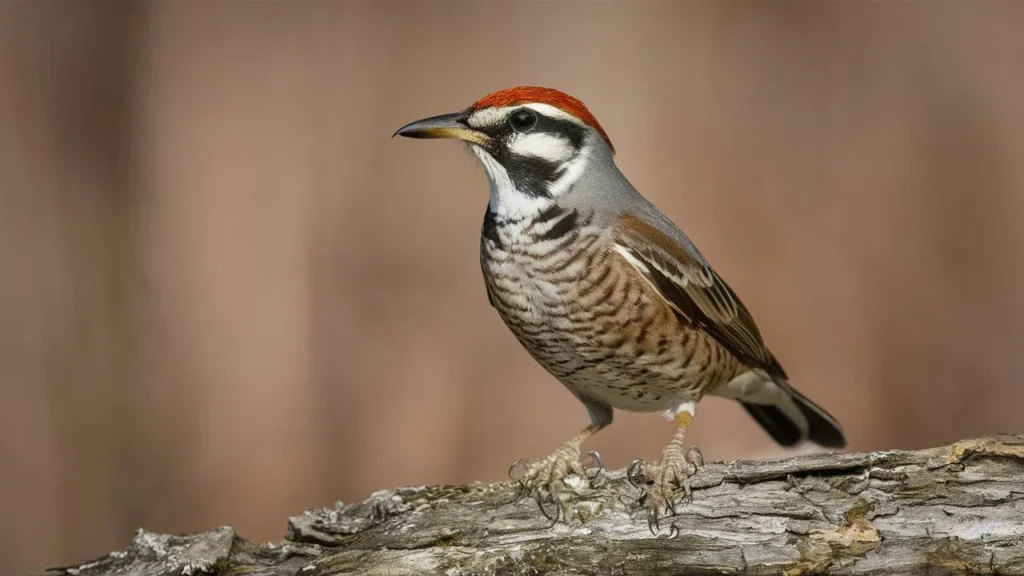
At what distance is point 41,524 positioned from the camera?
769 centimetres

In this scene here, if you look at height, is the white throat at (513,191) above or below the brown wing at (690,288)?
above

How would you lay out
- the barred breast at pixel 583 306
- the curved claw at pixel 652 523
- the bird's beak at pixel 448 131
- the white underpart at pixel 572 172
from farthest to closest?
the white underpart at pixel 572 172 → the bird's beak at pixel 448 131 → the barred breast at pixel 583 306 → the curved claw at pixel 652 523

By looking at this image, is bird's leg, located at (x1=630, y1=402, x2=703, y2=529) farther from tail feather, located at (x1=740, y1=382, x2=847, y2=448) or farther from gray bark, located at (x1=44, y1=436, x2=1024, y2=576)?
tail feather, located at (x1=740, y1=382, x2=847, y2=448)

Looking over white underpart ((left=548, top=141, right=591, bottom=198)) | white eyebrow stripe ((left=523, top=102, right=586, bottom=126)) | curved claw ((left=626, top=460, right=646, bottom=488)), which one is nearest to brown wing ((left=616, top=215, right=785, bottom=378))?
white underpart ((left=548, top=141, right=591, bottom=198))

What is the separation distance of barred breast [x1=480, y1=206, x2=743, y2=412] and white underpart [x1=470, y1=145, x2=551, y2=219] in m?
0.05

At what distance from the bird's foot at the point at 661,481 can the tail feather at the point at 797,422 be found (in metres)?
1.57

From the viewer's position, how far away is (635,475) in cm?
438

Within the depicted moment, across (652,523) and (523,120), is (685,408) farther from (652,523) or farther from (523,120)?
(523,120)

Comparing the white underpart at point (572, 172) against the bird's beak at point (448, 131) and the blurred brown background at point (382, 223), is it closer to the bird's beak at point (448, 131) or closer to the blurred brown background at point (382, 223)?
the bird's beak at point (448, 131)

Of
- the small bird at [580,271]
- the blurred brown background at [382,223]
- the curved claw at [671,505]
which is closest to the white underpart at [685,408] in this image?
the small bird at [580,271]

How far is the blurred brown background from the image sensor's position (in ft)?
25.4

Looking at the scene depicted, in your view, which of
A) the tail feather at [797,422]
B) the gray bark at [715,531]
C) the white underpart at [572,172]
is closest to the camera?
the gray bark at [715,531]

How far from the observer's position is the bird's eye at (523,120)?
451 centimetres

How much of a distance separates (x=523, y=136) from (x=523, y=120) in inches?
3.1
